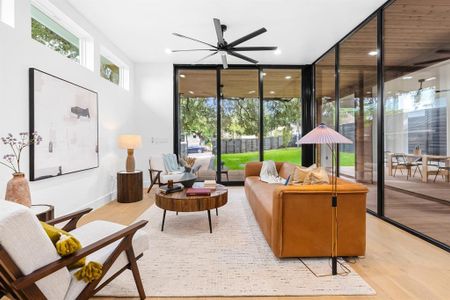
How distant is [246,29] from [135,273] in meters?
3.95

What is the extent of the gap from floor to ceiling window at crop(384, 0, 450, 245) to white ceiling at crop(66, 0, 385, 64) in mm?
593

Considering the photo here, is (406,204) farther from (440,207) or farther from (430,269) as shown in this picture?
(430,269)

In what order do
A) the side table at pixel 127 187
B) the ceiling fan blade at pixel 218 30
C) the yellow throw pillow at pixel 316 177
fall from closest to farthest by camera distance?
the yellow throw pillow at pixel 316 177
the ceiling fan blade at pixel 218 30
the side table at pixel 127 187

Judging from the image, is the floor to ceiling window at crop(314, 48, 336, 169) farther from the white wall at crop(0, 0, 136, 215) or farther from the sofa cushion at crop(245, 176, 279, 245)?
the white wall at crop(0, 0, 136, 215)

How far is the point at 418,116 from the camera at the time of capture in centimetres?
307

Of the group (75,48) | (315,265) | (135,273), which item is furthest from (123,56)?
(315,265)

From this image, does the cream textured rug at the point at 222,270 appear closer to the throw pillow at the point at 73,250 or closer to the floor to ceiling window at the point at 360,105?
the throw pillow at the point at 73,250

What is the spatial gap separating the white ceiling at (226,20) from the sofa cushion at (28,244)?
324 cm

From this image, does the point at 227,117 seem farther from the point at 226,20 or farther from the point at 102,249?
the point at 102,249

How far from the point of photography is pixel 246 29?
422cm

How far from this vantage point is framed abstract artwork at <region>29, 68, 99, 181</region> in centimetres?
286

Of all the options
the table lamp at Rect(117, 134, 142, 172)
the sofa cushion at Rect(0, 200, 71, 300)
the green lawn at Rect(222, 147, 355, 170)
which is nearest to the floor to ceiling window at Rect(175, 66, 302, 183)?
the green lawn at Rect(222, 147, 355, 170)

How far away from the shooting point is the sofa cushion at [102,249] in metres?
1.43

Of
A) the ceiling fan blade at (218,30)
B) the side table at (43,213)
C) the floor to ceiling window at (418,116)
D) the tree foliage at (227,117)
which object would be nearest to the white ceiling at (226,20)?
the ceiling fan blade at (218,30)
